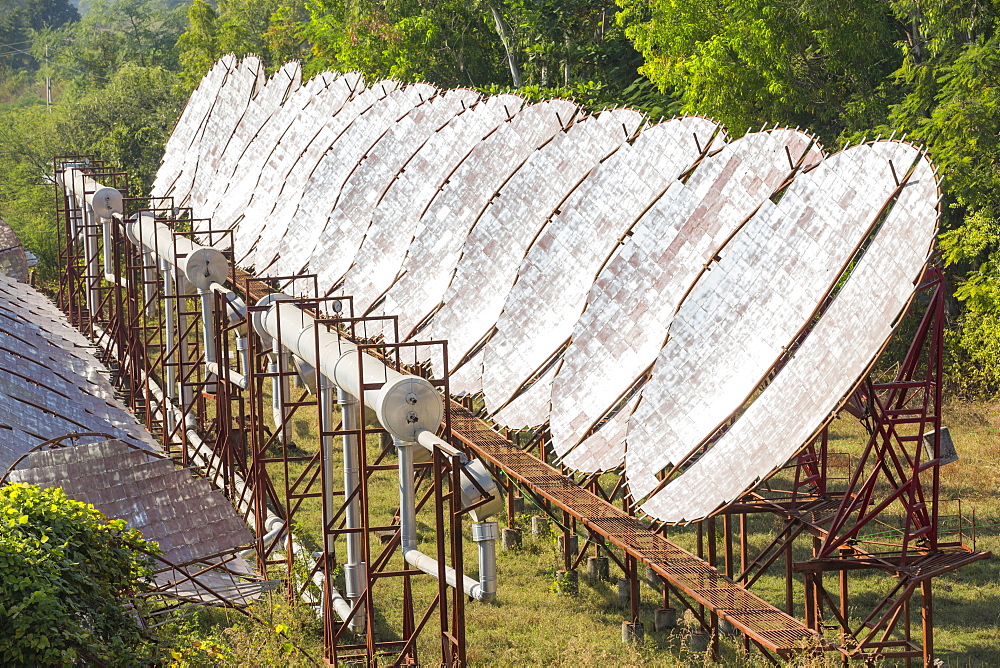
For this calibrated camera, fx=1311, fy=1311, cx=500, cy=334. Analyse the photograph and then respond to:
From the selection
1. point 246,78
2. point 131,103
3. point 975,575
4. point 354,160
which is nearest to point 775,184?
point 975,575

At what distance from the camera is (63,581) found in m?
15.5

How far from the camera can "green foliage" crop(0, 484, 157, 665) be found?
1485 cm

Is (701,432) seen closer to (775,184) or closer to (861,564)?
(861,564)

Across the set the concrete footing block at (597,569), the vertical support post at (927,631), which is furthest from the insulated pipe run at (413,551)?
the concrete footing block at (597,569)

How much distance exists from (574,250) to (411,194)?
28.5 ft

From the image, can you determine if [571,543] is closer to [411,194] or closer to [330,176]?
[411,194]

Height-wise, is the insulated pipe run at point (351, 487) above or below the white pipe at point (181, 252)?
below

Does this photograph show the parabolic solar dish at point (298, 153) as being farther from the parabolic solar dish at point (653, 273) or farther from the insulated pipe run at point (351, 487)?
the insulated pipe run at point (351, 487)

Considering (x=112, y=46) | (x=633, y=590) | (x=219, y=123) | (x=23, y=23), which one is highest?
(x=23, y=23)

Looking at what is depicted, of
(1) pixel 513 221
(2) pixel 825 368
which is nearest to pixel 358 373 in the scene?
(2) pixel 825 368

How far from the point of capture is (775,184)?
73.6 feet

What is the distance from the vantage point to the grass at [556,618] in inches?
792

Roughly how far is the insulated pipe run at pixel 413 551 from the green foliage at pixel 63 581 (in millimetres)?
3569

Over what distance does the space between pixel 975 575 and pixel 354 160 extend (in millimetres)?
20545
